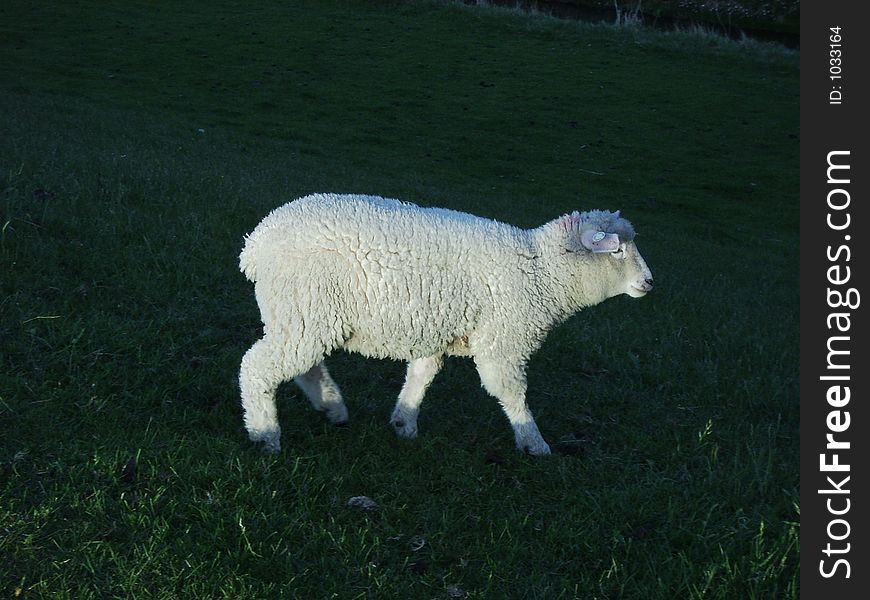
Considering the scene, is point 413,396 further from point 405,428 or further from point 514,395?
→ point 514,395

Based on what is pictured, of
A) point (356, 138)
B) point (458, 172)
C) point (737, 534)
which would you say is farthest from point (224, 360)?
point (356, 138)

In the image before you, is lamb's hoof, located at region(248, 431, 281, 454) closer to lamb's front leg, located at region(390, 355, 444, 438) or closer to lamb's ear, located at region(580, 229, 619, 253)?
lamb's front leg, located at region(390, 355, 444, 438)

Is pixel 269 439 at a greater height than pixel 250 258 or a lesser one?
lesser

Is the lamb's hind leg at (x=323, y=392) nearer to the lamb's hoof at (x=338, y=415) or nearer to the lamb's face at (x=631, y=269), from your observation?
the lamb's hoof at (x=338, y=415)

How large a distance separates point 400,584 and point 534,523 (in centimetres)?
95

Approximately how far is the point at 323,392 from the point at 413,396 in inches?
21.1

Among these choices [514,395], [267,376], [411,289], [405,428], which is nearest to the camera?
[267,376]

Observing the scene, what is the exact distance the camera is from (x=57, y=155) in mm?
9867

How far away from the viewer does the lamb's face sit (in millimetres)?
5547

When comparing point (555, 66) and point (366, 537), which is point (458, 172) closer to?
point (555, 66)

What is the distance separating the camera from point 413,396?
5551 millimetres

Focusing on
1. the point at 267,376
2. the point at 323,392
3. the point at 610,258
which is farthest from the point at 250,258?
the point at 610,258

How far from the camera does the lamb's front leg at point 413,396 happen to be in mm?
5523

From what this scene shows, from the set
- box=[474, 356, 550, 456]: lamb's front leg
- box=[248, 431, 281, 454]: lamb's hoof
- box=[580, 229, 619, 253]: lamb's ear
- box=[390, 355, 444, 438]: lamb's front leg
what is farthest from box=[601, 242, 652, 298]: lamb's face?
box=[248, 431, 281, 454]: lamb's hoof
